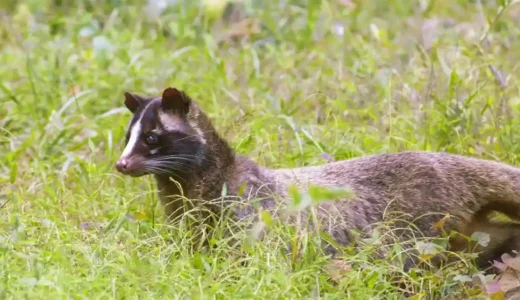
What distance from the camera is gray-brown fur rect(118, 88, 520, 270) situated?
4.41m

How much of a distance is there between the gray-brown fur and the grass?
269mm

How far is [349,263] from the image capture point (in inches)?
158

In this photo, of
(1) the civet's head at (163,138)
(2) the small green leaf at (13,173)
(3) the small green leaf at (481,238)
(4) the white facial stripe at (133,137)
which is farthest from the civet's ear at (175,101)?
(3) the small green leaf at (481,238)

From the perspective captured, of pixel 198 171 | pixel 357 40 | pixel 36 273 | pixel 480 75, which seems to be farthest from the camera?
pixel 357 40

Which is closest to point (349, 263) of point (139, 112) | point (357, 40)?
point (139, 112)

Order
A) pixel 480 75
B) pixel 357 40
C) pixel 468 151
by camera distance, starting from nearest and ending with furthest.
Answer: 1. pixel 468 151
2. pixel 480 75
3. pixel 357 40

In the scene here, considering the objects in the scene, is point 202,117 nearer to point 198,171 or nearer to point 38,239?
point 198,171

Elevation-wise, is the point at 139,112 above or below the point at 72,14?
above

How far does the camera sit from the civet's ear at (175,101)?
439cm

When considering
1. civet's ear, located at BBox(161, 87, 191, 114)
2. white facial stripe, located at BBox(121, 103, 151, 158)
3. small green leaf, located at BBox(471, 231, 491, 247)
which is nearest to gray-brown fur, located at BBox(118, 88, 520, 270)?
civet's ear, located at BBox(161, 87, 191, 114)

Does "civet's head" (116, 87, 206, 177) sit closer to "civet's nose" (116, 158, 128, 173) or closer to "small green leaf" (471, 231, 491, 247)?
"civet's nose" (116, 158, 128, 173)

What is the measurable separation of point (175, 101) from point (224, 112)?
56.5 inches

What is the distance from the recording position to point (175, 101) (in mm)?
4426

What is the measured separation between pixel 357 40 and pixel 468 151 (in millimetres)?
2235
